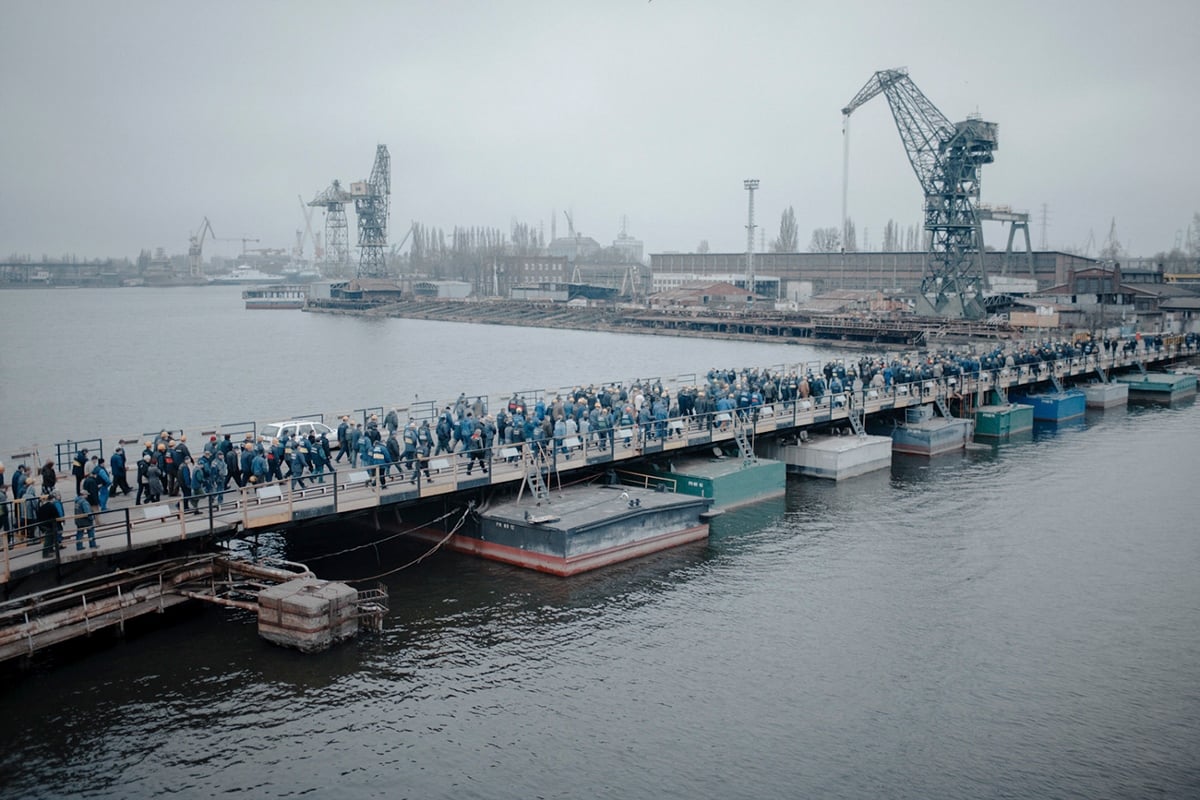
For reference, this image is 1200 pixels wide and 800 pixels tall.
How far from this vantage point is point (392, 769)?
15133 millimetres

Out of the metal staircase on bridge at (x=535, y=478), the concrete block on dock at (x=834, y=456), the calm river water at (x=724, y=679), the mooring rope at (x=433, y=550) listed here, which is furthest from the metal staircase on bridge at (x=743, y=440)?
the mooring rope at (x=433, y=550)

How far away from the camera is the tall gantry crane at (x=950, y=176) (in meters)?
83.8

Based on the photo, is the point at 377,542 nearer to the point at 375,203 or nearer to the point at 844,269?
the point at 844,269

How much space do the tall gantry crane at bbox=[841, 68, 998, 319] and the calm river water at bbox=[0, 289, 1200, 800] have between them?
5882 centimetres

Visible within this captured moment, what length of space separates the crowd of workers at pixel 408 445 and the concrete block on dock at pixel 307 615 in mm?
2736

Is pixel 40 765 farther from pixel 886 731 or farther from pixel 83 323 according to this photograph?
pixel 83 323

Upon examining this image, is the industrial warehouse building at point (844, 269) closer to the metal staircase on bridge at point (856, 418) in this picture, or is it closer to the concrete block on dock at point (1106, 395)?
the concrete block on dock at point (1106, 395)

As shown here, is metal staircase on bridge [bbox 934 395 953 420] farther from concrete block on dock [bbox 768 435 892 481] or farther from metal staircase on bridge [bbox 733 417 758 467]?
metal staircase on bridge [bbox 733 417 758 467]

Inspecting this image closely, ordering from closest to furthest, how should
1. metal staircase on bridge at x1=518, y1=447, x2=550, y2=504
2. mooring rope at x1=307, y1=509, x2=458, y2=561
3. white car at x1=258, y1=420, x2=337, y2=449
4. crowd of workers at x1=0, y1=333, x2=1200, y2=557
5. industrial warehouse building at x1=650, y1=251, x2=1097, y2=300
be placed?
crowd of workers at x1=0, y1=333, x2=1200, y2=557
mooring rope at x1=307, y1=509, x2=458, y2=561
metal staircase on bridge at x1=518, y1=447, x2=550, y2=504
white car at x1=258, y1=420, x2=337, y2=449
industrial warehouse building at x1=650, y1=251, x2=1097, y2=300

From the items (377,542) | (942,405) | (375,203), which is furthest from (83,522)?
(375,203)

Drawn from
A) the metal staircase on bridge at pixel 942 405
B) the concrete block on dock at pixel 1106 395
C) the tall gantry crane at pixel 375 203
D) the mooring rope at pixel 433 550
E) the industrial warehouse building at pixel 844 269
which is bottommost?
the mooring rope at pixel 433 550

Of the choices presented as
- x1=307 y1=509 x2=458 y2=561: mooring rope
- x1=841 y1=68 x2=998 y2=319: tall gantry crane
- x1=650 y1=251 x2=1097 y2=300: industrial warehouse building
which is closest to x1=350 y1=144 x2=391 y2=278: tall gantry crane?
x1=650 y1=251 x2=1097 y2=300: industrial warehouse building

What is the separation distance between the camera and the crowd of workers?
772 inches

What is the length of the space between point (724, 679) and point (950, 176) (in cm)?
7716
